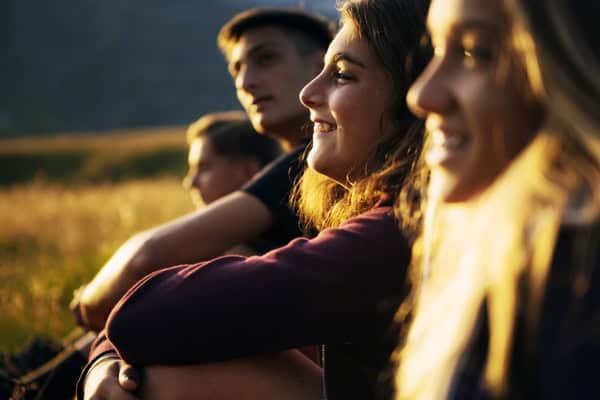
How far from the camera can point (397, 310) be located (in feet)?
6.91

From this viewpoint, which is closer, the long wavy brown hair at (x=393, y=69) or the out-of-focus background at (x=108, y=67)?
the long wavy brown hair at (x=393, y=69)

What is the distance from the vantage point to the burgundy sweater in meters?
2.02

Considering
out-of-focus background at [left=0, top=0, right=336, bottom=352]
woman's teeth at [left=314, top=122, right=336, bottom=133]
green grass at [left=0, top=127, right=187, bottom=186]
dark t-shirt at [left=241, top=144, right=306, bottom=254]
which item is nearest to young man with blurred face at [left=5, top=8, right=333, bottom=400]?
dark t-shirt at [left=241, top=144, right=306, bottom=254]

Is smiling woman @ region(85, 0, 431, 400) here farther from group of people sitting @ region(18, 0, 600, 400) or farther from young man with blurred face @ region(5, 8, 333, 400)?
young man with blurred face @ region(5, 8, 333, 400)

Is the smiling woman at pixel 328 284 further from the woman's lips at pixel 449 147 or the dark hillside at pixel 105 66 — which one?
the dark hillside at pixel 105 66

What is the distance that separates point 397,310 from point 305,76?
251 cm

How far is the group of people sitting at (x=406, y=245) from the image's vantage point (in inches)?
52.1

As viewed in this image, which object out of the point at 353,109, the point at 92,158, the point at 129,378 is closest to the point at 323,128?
the point at 353,109

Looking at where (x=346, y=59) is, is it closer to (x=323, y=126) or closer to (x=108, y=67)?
(x=323, y=126)

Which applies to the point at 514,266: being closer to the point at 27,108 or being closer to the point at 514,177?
the point at 514,177

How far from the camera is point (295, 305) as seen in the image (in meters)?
2.02

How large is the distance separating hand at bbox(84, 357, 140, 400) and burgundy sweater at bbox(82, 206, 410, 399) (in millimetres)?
90

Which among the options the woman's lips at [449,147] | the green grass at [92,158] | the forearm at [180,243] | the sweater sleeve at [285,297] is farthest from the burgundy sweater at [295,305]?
the green grass at [92,158]

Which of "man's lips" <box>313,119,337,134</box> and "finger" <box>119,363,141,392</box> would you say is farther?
"man's lips" <box>313,119,337,134</box>
